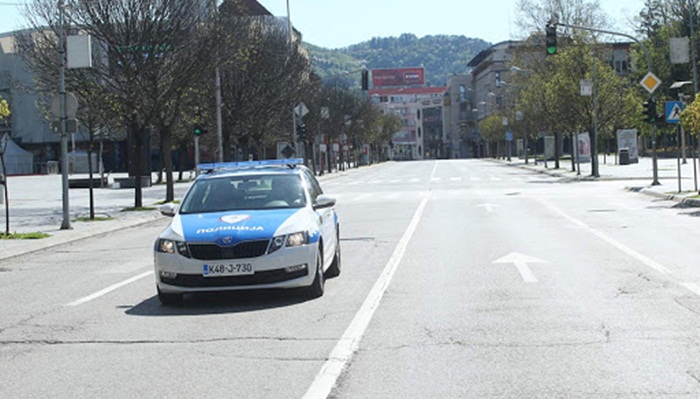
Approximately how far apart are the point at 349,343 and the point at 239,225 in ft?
9.55

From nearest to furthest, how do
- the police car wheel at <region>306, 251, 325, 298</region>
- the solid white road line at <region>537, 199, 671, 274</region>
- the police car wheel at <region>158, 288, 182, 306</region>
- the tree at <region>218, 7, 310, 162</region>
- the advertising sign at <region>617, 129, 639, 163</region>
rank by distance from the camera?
1. the police car wheel at <region>158, 288, 182, 306</region>
2. the police car wheel at <region>306, 251, 325, 298</region>
3. the solid white road line at <region>537, 199, 671, 274</region>
4. the tree at <region>218, 7, 310, 162</region>
5. the advertising sign at <region>617, 129, 639, 163</region>

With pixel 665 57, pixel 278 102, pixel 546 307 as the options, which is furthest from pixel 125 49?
pixel 665 57

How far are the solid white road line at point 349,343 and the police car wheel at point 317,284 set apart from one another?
0.55 meters

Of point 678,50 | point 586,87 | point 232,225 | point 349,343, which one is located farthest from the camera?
point 586,87

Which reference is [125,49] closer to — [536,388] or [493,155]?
[536,388]

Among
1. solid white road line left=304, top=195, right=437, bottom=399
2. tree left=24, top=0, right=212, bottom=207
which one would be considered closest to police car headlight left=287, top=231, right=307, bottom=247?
solid white road line left=304, top=195, right=437, bottom=399

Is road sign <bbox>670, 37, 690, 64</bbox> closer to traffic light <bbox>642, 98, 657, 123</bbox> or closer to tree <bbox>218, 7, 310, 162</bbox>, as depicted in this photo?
traffic light <bbox>642, 98, 657, 123</bbox>

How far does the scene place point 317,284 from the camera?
10766 millimetres

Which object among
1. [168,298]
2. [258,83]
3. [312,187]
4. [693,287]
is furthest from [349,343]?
[258,83]

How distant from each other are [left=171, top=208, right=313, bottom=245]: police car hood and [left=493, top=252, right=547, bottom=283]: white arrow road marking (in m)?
3.01

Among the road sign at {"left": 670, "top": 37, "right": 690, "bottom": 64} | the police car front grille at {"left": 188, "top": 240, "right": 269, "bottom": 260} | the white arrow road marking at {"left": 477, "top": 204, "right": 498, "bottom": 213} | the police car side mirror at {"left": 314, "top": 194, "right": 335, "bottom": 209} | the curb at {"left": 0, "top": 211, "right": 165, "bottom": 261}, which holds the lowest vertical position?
the curb at {"left": 0, "top": 211, "right": 165, "bottom": 261}

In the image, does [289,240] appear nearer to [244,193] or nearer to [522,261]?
[244,193]

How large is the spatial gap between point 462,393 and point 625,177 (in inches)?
1683

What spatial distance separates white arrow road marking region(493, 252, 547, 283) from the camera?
12227 mm
